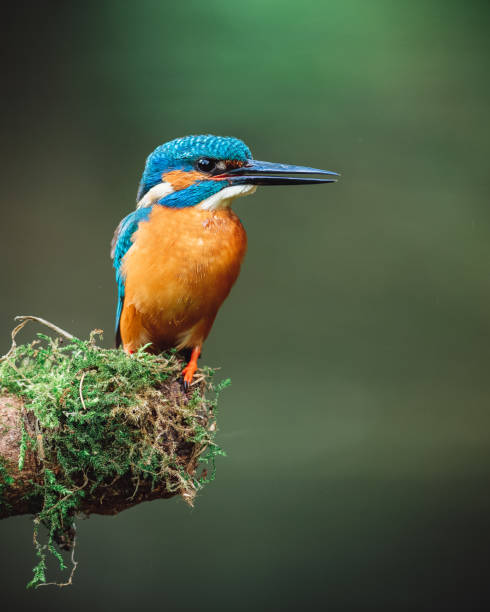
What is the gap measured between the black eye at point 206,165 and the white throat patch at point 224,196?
8cm

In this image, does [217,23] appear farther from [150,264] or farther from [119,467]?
[119,467]

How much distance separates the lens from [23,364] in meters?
1.54

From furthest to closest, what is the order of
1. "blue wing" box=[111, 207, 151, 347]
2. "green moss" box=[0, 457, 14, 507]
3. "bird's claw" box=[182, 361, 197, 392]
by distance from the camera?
"blue wing" box=[111, 207, 151, 347] → "bird's claw" box=[182, 361, 197, 392] → "green moss" box=[0, 457, 14, 507]

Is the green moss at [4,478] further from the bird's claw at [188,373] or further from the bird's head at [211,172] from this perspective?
the bird's head at [211,172]

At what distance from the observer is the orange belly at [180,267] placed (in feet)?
5.74

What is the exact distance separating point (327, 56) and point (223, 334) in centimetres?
154

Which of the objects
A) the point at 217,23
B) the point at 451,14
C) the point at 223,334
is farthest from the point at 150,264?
the point at 451,14

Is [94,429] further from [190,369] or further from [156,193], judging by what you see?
[156,193]

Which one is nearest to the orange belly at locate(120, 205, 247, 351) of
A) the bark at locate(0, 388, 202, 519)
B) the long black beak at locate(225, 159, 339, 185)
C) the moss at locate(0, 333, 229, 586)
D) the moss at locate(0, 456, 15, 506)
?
the long black beak at locate(225, 159, 339, 185)

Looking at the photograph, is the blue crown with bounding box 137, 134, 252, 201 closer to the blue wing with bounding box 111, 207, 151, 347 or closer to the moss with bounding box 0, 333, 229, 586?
the blue wing with bounding box 111, 207, 151, 347

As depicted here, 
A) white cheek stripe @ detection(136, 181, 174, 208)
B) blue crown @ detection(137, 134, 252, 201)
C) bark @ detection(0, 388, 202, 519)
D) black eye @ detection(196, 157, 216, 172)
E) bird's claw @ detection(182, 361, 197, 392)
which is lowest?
bark @ detection(0, 388, 202, 519)

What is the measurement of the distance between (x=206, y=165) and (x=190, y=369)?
603 millimetres

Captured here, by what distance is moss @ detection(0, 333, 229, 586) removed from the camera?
136cm

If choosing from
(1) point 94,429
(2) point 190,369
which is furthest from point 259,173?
(1) point 94,429
